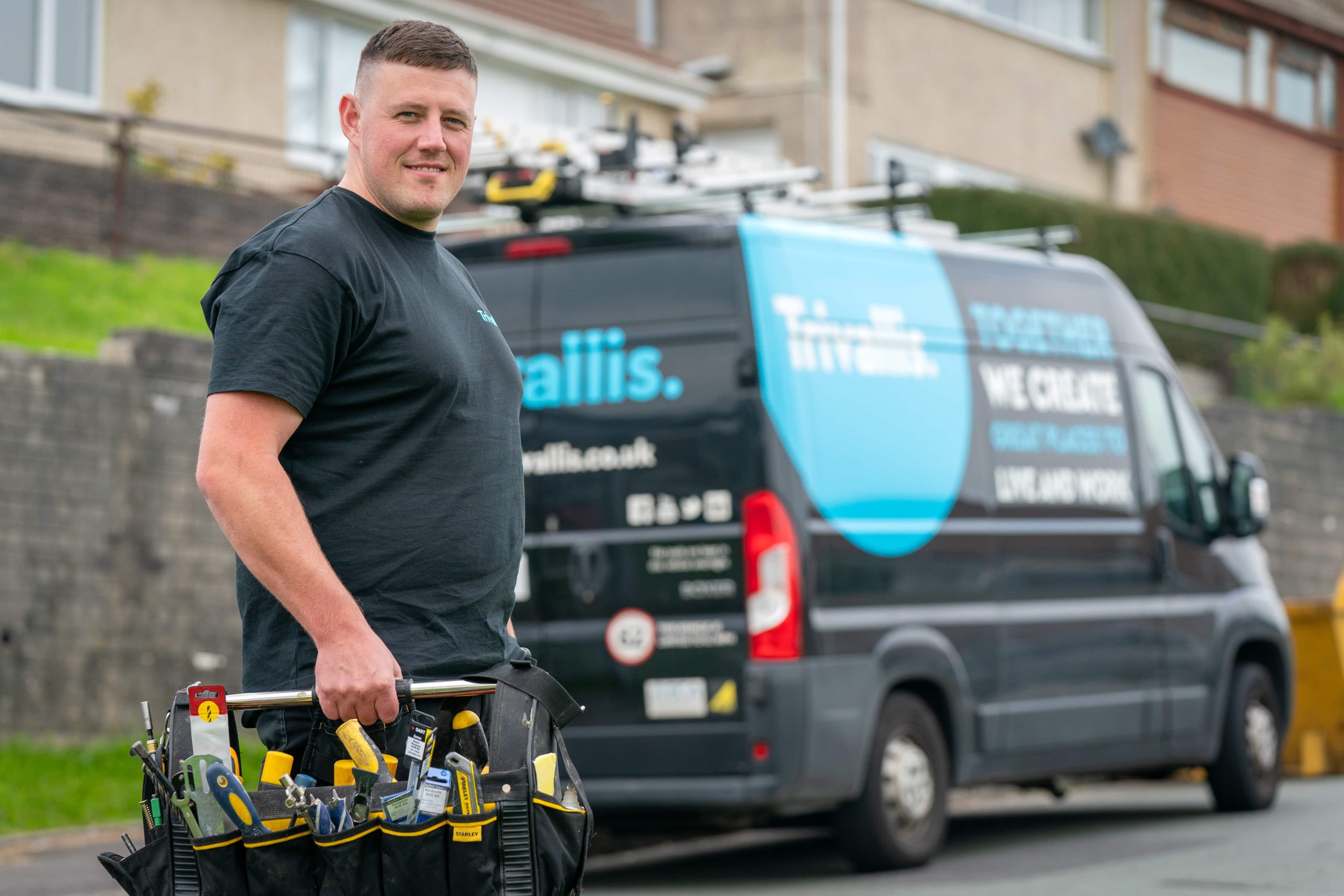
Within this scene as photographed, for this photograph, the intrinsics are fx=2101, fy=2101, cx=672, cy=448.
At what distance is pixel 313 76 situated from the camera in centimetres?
2312

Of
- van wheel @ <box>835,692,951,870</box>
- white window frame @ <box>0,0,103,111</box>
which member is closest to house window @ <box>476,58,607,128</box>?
white window frame @ <box>0,0,103,111</box>

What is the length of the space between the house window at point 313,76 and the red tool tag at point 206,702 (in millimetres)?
19920

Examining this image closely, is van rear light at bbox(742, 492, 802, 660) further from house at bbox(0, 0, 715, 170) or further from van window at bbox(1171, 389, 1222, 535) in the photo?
house at bbox(0, 0, 715, 170)

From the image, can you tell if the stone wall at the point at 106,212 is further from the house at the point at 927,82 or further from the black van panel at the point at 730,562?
the house at the point at 927,82

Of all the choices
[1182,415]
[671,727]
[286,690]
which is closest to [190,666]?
[671,727]

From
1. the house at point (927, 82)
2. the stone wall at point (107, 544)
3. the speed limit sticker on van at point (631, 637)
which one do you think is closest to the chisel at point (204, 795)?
the speed limit sticker on van at point (631, 637)

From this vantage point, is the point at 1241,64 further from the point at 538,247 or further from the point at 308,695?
the point at 308,695

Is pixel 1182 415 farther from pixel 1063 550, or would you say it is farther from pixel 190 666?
Result: pixel 190 666

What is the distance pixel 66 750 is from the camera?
10820 mm

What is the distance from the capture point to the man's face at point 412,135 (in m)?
3.51

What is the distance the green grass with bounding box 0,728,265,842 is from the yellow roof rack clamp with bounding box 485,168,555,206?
2671 mm

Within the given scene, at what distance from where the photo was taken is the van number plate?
8.02m

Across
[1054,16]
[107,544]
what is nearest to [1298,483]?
[107,544]

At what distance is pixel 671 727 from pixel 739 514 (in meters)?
0.86
